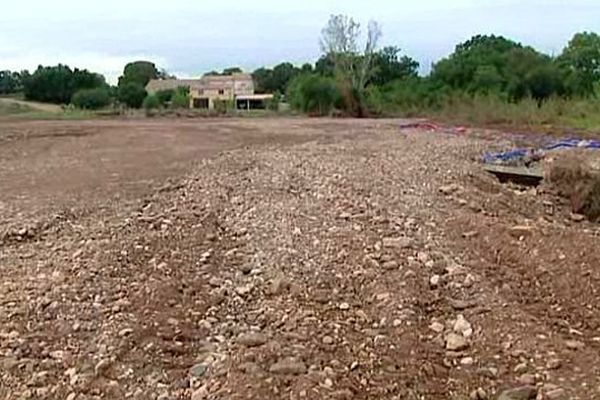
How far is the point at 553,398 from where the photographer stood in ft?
12.2

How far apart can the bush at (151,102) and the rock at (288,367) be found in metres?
31.4

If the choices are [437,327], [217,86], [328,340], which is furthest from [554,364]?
[217,86]

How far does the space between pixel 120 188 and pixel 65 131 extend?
950cm

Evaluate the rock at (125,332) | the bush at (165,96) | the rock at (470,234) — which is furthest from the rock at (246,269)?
the bush at (165,96)

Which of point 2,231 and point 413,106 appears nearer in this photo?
point 2,231

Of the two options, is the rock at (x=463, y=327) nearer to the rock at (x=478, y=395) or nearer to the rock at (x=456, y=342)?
the rock at (x=456, y=342)

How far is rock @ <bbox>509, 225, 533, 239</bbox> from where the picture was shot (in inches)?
256

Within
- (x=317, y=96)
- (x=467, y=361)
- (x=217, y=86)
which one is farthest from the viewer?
(x=217, y=86)

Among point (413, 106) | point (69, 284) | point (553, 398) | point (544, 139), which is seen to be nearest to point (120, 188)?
point (69, 284)

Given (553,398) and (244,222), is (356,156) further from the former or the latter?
(553,398)

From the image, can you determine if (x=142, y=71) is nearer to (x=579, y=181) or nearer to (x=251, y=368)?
(x=579, y=181)

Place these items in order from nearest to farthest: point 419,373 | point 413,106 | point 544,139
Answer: point 419,373 < point 544,139 < point 413,106

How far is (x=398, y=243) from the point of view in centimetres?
610

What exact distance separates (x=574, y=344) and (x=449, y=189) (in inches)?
174
